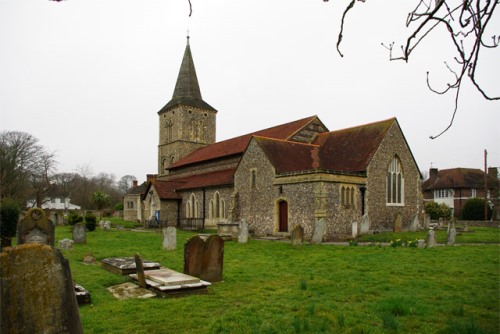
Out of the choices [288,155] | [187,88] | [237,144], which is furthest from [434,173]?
[288,155]

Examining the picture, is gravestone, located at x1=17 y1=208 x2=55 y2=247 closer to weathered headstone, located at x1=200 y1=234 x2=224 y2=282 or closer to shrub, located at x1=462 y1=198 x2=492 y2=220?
weathered headstone, located at x1=200 y1=234 x2=224 y2=282

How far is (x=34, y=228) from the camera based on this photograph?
12625 mm

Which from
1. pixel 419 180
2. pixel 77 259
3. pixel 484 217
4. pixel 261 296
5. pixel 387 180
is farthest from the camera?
pixel 484 217

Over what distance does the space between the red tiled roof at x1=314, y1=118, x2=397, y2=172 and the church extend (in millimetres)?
64

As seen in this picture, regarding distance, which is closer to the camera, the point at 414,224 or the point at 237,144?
the point at 414,224

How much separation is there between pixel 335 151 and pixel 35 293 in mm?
23692

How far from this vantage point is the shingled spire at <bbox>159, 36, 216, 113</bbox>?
4506 centimetres

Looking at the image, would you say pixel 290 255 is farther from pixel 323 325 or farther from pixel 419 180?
pixel 419 180

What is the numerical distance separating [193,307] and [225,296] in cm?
107

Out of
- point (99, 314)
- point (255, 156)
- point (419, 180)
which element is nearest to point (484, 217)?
point (419, 180)

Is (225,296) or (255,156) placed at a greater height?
(255,156)

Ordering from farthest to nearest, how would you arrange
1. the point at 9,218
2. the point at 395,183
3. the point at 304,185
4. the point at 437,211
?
the point at 437,211 → the point at 395,183 → the point at 304,185 → the point at 9,218

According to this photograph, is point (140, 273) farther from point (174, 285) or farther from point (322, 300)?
point (322, 300)

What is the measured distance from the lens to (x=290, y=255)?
14656 millimetres
